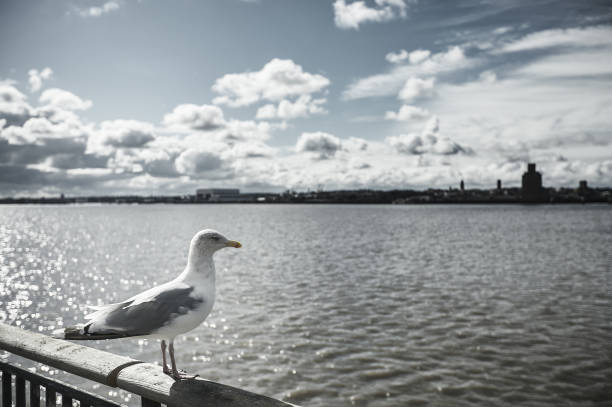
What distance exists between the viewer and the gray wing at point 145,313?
3.27 meters

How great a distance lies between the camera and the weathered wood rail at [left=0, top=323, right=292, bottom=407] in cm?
269

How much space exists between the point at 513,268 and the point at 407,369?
65.1 feet

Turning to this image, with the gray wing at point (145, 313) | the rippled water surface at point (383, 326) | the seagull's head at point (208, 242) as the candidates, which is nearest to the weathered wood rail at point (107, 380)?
the gray wing at point (145, 313)

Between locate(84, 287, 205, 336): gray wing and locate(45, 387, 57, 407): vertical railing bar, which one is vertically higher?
locate(84, 287, 205, 336): gray wing

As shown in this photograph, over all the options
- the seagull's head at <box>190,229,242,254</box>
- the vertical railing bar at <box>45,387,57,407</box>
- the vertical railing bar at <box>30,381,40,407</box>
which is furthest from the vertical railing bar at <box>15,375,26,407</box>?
the seagull's head at <box>190,229,242,254</box>

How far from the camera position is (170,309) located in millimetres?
3404

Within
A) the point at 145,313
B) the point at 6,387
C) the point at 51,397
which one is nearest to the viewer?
the point at 51,397

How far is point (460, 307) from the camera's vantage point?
1673 cm

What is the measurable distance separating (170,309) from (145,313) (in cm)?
19

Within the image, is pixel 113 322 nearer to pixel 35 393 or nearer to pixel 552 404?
pixel 35 393

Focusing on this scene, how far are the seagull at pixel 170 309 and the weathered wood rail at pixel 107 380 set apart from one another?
20cm

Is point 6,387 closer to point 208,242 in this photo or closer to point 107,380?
point 107,380

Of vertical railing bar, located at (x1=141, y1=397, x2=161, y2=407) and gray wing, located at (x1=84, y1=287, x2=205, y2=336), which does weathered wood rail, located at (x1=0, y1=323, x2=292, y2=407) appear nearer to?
vertical railing bar, located at (x1=141, y1=397, x2=161, y2=407)

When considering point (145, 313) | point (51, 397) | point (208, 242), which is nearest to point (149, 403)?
point (145, 313)
